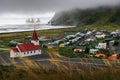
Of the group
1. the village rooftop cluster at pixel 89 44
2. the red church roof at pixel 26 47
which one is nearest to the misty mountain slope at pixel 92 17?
the village rooftop cluster at pixel 89 44

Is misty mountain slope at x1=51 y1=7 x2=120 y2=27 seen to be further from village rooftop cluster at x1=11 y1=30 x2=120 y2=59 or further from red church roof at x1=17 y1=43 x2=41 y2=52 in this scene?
red church roof at x1=17 y1=43 x2=41 y2=52

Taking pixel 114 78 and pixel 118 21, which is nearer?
pixel 114 78

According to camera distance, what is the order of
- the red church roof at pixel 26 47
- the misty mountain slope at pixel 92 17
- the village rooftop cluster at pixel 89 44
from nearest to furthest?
the village rooftop cluster at pixel 89 44, the red church roof at pixel 26 47, the misty mountain slope at pixel 92 17

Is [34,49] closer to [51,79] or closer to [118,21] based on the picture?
[51,79]

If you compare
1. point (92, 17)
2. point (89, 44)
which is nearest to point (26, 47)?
point (89, 44)

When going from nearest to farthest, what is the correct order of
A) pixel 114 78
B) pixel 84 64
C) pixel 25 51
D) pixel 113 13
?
pixel 114 78 → pixel 84 64 → pixel 25 51 → pixel 113 13

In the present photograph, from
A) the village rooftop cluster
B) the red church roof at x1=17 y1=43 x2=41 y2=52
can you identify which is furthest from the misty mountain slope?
the red church roof at x1=17 y1=43 x2=41 y2=52

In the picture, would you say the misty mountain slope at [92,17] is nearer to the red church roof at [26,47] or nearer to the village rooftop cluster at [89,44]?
the village rooftop cluster at [89,44]

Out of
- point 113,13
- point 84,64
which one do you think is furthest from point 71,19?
point 84,64

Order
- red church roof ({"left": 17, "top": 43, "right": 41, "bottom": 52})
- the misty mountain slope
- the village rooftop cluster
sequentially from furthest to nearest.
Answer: the misty mountain slope → red church roof ({"left": 17, "top": 43, "right": 41, "bottom": 52}) → the village rooftop cluster
